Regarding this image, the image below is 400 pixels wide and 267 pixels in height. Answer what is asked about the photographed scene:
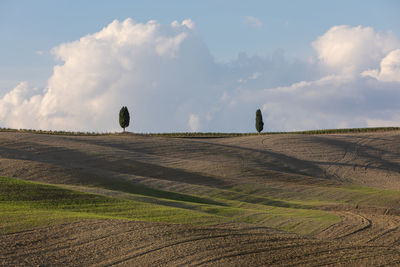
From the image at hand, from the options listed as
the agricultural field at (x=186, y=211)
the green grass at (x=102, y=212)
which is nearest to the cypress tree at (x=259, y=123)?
the agricultural field at (x=186, y=211)

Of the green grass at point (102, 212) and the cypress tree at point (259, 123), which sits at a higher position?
the cypress tree at point (259, 123)

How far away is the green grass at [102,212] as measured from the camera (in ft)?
57.4

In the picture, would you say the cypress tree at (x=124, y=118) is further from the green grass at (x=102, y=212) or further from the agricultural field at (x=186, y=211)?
the green grass at (x=102, y=212)

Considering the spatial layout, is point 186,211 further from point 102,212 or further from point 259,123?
point 259,123

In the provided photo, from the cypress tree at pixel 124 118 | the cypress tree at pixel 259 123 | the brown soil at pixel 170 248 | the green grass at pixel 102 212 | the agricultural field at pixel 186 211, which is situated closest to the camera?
the brown soil at pixel 170 248

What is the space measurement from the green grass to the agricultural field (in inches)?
1.9

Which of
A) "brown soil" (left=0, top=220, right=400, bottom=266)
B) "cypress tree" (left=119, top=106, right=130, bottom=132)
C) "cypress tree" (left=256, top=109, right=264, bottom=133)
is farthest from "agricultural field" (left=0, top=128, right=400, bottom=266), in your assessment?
"cypress tree" (left=256, top=109, right=264, bottom=133)

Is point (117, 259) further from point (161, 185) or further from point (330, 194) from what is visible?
point (330, 194)

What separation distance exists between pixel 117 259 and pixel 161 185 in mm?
17010

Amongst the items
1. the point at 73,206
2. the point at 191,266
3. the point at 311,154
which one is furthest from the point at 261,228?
the point at 311,154

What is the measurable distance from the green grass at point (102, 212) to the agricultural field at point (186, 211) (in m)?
0.05

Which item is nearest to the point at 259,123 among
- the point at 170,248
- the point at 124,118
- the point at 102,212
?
the point at 124,118

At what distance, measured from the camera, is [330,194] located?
1273 inches

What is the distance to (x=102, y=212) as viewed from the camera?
19.6m
